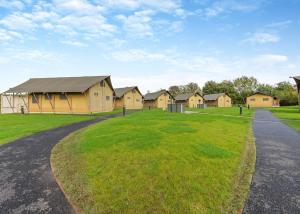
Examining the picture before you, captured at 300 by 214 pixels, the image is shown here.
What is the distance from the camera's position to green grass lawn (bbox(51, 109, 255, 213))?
461cm

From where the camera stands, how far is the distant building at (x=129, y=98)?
4859 cm

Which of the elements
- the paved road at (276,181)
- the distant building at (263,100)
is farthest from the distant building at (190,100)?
the paved road at (276,181)

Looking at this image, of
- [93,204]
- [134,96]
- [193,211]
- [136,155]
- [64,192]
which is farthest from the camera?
[134,96]

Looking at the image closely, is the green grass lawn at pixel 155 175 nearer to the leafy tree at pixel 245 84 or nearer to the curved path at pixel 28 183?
the curved path at pixel 28 183

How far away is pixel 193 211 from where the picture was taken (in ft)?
14.2

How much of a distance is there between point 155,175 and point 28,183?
3369mm

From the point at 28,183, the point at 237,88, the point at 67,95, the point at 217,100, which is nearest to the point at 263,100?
the point at 217,100

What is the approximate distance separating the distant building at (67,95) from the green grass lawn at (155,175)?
2263cm

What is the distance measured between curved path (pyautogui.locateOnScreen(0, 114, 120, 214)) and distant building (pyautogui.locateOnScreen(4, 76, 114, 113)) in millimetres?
21499

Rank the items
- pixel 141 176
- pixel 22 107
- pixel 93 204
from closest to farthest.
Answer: pixel 93 204 < pixel 141 176 < pixel 22 107

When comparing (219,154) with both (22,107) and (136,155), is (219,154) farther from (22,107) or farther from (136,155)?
(22,107)

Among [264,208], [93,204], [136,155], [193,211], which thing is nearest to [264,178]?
[264,208]

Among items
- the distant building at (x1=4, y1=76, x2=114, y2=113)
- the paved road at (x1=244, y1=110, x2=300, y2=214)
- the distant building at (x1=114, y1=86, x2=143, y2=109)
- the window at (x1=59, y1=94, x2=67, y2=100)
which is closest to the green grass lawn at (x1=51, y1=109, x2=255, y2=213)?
the paved road at (x1=244, y1=110, x2=300, y2=214)

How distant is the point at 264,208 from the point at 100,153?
552 centimetres
